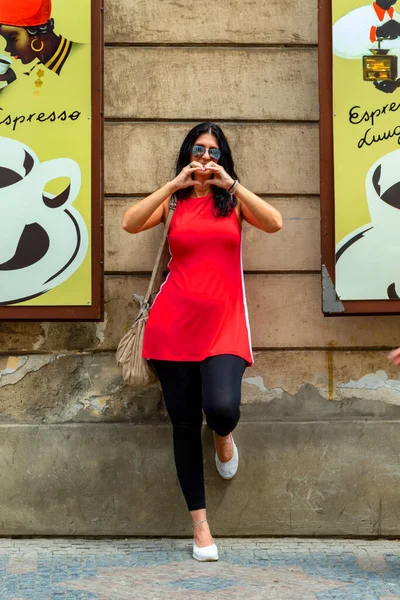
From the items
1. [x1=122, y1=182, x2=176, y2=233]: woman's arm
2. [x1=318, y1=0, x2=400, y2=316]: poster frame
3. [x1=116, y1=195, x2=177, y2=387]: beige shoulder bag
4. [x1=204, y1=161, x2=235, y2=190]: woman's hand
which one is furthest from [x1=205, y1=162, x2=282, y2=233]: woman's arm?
[x1=318, y1=0, x2=400, y2=316]: poster frame

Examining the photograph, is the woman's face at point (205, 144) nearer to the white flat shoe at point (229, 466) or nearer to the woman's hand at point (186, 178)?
the woman's hand at point (186, 178)

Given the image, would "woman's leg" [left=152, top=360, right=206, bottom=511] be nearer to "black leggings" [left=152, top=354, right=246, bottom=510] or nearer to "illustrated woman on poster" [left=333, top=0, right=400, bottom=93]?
"black leggings" [left=152, top=354, right=246, bottom=510]

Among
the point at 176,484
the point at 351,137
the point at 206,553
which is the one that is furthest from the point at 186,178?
the point at 206,553

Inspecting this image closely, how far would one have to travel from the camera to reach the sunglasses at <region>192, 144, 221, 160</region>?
4734 mm

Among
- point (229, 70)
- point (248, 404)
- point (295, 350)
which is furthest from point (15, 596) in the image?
point (229, 70)

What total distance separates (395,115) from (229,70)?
3.31 ft

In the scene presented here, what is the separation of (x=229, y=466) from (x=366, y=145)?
2.00m

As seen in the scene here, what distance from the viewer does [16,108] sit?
208 inches

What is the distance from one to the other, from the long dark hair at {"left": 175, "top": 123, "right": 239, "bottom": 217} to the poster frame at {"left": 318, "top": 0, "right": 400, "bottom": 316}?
0.63 m

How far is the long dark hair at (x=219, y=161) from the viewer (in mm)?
4836

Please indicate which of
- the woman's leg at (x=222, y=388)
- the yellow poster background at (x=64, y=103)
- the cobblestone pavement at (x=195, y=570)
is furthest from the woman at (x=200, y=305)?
the yellow poster background at (x=64, y=103)

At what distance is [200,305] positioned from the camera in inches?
184

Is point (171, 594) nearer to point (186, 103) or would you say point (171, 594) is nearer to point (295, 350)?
point (295, 350)

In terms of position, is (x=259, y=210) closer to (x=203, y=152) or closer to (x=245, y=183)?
(x=203, y=152)
